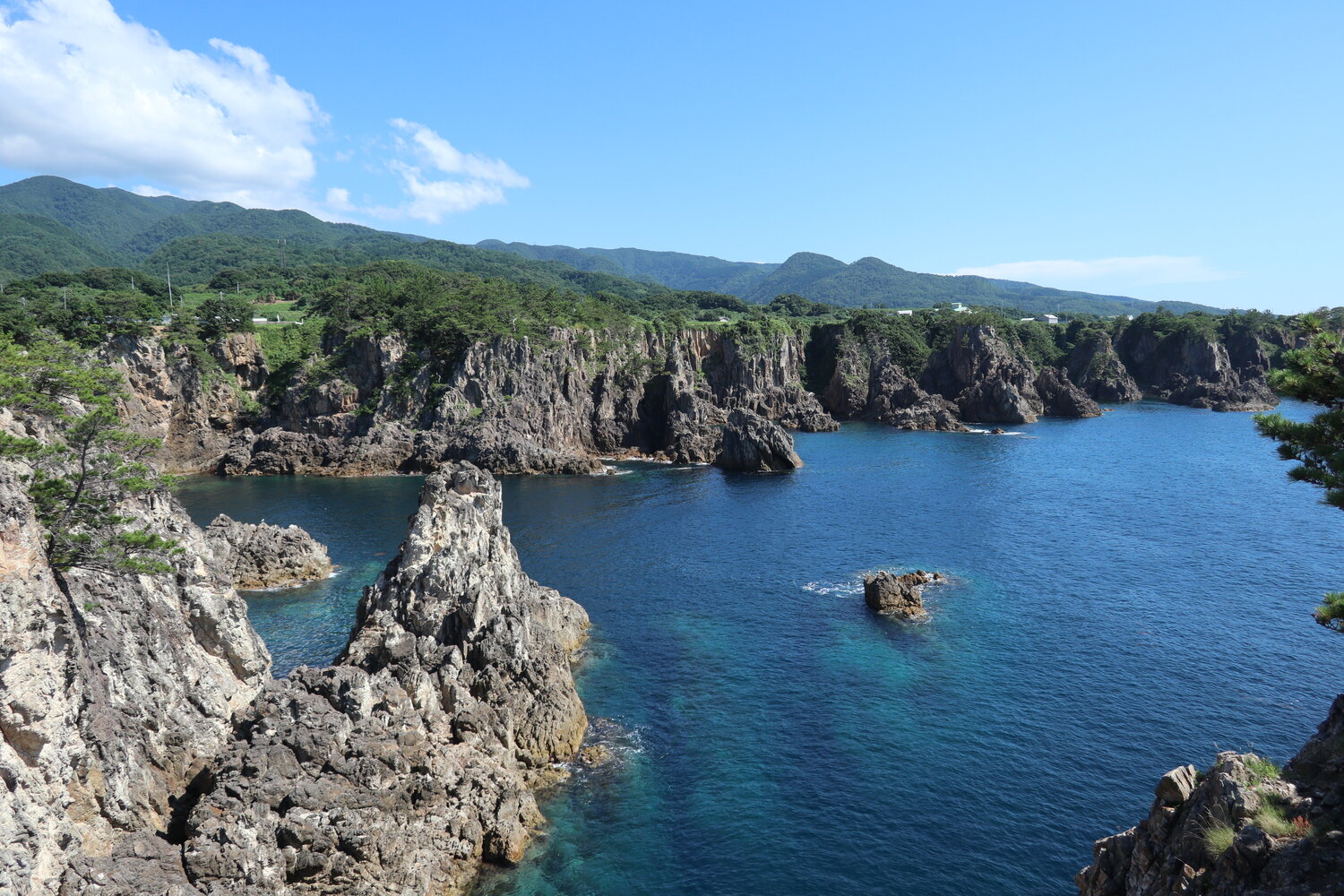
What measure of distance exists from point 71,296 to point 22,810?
490 ft

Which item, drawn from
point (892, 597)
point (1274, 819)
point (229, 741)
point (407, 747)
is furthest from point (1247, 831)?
point (892, 597)

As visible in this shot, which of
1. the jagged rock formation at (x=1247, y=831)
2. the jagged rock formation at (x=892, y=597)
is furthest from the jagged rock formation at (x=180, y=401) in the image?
the jagged rock formation at (x=1247, y=831)

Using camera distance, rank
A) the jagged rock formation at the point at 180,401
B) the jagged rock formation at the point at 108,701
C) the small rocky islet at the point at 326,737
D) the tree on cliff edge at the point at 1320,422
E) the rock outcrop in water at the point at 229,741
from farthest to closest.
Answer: the jagged rock formation at the point at 180,401
the rock outcrop in water at the point at 229,741
the jagged rock formation at the point at 108,701
the small rocky islet at the point at 326,737
the tree on cliff edge at the point at 1320,422

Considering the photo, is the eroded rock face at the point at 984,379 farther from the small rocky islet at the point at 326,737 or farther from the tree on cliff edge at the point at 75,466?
the tree on cliff edge at the point at 75,466

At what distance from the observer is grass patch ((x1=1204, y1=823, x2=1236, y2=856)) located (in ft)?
58.5

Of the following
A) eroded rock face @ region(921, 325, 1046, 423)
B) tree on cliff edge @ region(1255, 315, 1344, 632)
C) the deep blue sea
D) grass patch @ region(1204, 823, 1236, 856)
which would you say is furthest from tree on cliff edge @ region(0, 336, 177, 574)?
eroded rock face @ region(921, 325, 1046, 423)

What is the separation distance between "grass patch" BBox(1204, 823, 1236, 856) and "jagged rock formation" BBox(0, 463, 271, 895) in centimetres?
2783

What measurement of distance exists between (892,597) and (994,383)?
121m

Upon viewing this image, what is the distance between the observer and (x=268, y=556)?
6306cm

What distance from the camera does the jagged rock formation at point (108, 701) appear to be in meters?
20.4

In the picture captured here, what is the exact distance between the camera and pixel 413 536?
146 feet

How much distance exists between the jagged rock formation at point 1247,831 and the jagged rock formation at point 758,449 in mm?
89002

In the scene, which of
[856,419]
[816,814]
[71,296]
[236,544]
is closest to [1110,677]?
[816,814]

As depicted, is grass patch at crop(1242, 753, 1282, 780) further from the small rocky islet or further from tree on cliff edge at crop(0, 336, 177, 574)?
tree on cliff edge at crop(0, 336, 177, 574)
